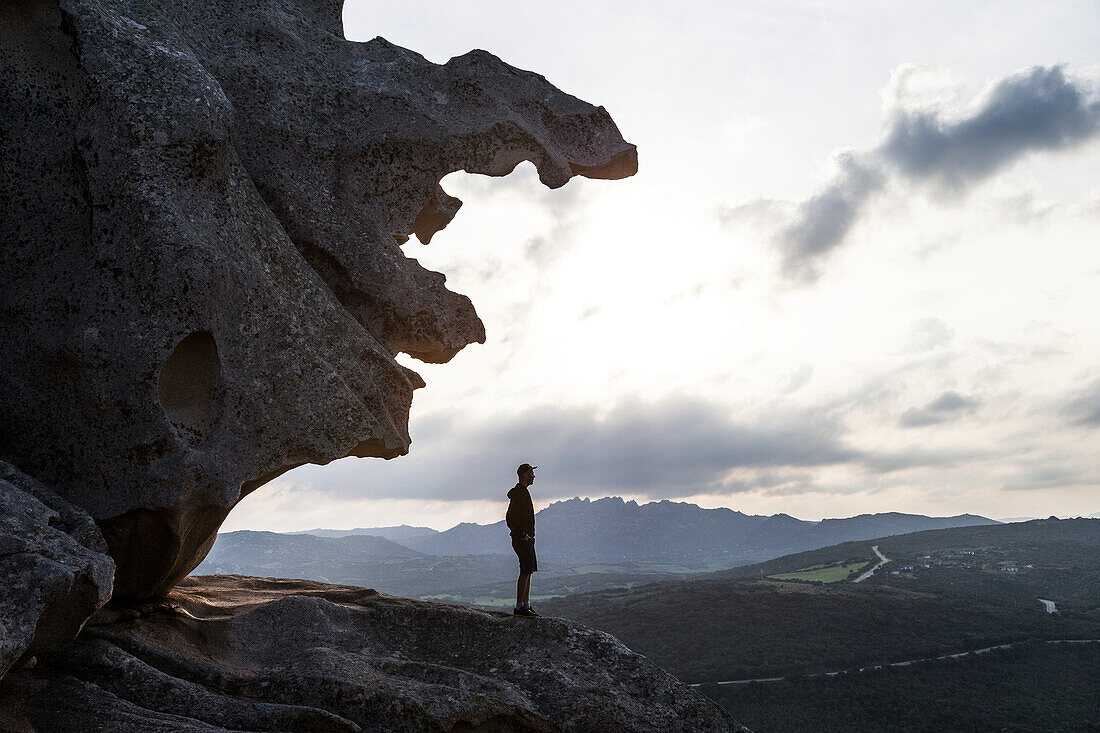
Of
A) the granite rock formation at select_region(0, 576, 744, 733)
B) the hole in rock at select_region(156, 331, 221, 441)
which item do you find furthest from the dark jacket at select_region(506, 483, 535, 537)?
the hole in rock at select_region(156, 331, 221, 441)

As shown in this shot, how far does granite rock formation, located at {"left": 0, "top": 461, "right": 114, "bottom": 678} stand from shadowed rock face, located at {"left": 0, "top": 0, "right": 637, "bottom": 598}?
1.88m

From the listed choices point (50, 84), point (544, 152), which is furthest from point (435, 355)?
point (50, 84)

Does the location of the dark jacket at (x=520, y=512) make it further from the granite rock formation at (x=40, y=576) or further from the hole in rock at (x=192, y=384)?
the granite rock formation at (x=40, y=576)

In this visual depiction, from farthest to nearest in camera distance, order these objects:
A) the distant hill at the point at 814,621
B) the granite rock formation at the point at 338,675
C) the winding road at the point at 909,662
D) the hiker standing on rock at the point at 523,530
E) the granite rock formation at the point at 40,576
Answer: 1. the distant hill at the point at 814,621
2. the winding road at the point at 909,662
3. the hiker standing on rock at the point at 523,530
4. the granite rock formation at the point at 338,675
5. the granite rock formation at the point at 40,576

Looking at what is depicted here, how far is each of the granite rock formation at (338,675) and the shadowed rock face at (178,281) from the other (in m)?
1.79

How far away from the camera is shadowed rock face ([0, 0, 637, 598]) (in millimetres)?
13164

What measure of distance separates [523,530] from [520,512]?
40 cm

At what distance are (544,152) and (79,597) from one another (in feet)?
52.8

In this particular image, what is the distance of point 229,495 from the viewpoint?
13.8m

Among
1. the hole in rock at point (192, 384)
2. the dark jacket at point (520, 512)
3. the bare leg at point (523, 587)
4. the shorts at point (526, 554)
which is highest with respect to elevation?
the hole in rock at point (192, 384)

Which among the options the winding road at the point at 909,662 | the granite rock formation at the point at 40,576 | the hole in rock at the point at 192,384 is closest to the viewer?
the granite rock formation at the point at 40,576

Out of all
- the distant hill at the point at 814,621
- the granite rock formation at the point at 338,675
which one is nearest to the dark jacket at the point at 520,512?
the granite rock formation at the point at 338,675

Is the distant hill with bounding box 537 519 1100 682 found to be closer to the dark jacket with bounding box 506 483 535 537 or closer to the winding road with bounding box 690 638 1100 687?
the winding road with bounding box 690 638 1100 687

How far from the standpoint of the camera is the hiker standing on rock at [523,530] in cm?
1611
